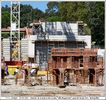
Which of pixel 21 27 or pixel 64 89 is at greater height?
pixel 21 27

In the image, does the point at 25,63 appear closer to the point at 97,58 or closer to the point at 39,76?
the point at 39,76

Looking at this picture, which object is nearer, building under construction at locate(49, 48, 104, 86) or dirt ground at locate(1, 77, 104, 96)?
dirt ground at locate(1, 77, 104, 96)

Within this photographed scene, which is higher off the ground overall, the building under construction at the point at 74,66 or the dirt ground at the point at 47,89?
the building under construction at the point at 74,66

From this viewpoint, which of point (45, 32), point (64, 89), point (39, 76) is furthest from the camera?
point (45, 32)

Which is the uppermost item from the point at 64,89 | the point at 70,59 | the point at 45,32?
the point at 45,32

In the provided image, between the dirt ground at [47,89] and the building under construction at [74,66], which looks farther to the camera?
the building under construction at [74,66]

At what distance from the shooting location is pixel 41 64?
10.4m

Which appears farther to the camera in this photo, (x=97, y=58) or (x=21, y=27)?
(x=21, y=27)

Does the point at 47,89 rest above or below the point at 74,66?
below

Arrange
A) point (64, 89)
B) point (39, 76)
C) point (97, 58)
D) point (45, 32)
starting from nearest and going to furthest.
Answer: point (64, 89) < point (97, 58) < point (39, 76) < point (45, 32)

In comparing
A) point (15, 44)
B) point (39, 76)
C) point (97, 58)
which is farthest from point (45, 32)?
point (97, 58)

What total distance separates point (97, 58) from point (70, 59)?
68cm

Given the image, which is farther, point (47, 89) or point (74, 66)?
point (74, 66)

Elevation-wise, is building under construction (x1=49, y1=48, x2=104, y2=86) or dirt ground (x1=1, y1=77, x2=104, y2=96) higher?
building under construction (x1=49, y1=48, x2=104, y2=86)
